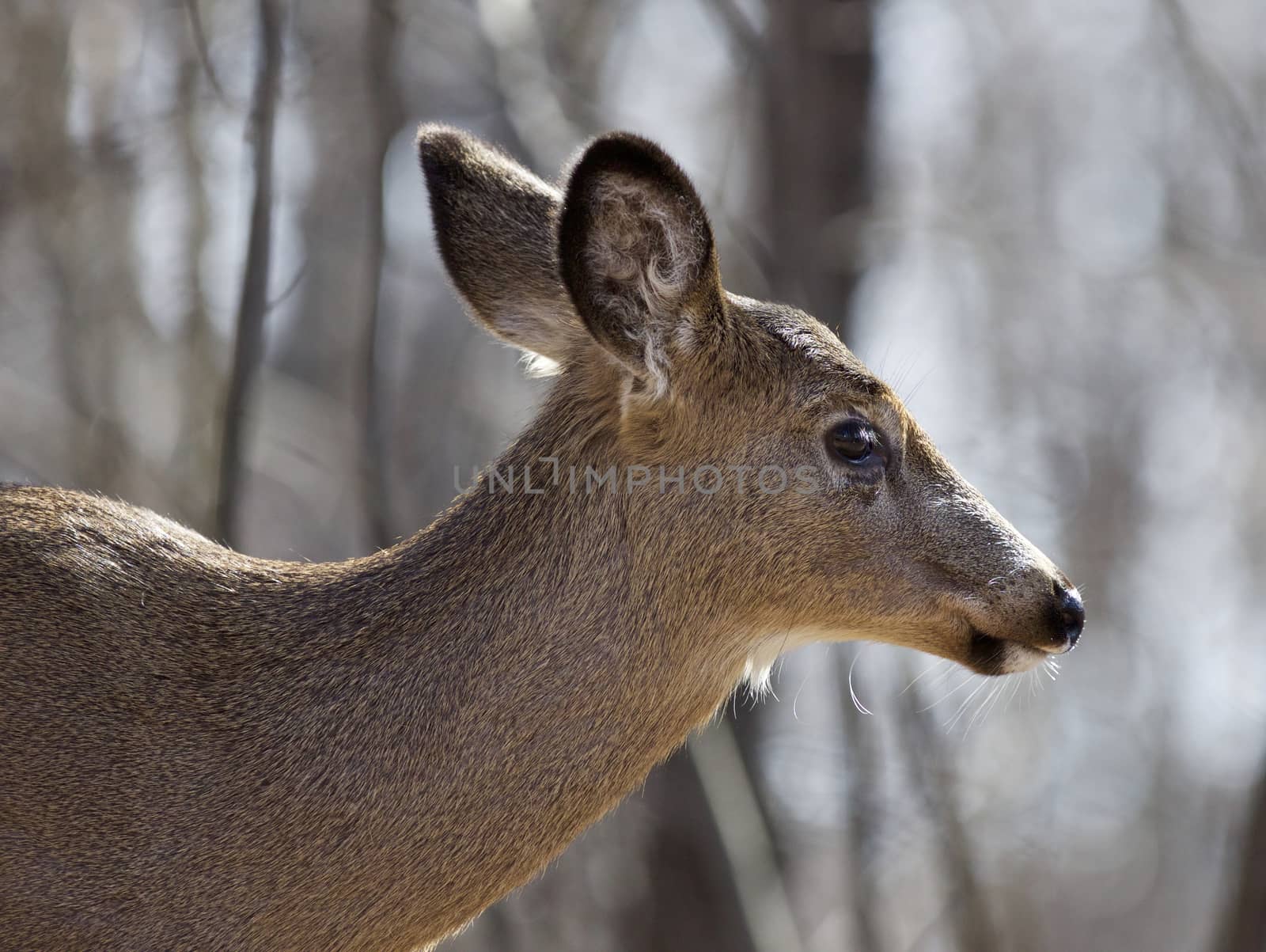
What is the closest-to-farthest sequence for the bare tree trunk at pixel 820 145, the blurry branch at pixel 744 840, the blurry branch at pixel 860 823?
the blurry branch at pixel 744 840
the blurry branch at pixel 860 823
the bare tree trunk at pixel 820 145

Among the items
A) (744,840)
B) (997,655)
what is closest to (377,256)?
(744,840)

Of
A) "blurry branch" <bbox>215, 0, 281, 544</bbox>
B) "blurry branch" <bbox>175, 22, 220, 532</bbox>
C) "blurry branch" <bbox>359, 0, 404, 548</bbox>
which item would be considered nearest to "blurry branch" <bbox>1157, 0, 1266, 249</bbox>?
"blurry branch" <bbox>359, 0, 404, 548</bbox>

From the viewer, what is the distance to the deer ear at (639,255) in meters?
4.21

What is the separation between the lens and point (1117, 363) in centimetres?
2120

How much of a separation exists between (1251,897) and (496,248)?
463 cm

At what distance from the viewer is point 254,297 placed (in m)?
7.10

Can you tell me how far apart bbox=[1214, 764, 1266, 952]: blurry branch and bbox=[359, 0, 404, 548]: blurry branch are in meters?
4.36

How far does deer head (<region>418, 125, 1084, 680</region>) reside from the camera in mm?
4449

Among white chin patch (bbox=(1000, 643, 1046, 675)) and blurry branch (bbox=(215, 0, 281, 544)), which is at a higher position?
blurry branch (bbox=(215, 0, 281, 544))

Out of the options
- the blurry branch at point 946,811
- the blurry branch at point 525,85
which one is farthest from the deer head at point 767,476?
the blurry branch at point 946,811

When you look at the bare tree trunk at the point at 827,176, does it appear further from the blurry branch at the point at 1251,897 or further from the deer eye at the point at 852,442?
the deer eye at the point at 852,442

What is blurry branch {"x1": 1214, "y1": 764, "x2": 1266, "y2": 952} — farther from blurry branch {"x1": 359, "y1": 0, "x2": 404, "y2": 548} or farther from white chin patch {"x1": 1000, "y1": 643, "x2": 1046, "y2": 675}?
blurry branch {"x1": 359, "y1": 0, "x2": 404, "y2": 548}

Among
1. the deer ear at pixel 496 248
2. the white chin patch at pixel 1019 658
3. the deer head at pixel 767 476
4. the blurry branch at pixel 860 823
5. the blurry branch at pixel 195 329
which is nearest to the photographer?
the deer head at pixel 767 476

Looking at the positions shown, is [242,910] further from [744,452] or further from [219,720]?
[744,452]
